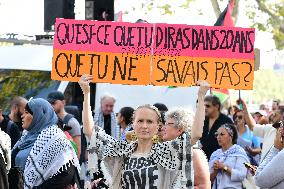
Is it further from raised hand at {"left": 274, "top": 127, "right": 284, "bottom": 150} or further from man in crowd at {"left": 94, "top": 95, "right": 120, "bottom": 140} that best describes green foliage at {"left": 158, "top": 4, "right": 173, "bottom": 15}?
raised hand at {"left": 274, "top": 127, "right": 284, "bottom": 150}

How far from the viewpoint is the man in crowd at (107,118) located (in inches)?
568

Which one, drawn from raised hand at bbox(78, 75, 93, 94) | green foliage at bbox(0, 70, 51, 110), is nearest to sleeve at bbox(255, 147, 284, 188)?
raised hand at bbox(78, 75, 93, 94)

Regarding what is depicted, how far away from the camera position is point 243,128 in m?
14.1

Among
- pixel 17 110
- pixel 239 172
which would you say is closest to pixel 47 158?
pixel 239 172

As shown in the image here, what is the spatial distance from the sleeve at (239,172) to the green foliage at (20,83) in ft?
23.9

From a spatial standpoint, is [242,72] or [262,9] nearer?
[242,72]

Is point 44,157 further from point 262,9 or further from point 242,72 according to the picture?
point 262,9

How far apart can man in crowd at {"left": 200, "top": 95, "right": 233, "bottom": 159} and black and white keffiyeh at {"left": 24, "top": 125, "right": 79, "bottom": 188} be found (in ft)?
11.2

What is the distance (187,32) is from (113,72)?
2.67ft

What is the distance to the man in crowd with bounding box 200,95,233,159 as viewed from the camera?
12297mm

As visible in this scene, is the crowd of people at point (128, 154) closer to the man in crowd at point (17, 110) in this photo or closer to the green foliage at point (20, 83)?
the man in crowd at point (17, 110)

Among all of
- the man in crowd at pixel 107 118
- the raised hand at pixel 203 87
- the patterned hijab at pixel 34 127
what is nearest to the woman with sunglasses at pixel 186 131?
the raised hand at pixel 203 87

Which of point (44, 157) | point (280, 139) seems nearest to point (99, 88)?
point (44, 157)

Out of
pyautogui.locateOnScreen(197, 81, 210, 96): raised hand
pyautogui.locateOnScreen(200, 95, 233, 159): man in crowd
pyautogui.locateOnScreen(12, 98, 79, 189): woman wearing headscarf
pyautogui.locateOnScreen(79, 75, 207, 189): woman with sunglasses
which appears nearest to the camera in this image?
pyautogui.locateOnScreen(79, 75, 207, 189): woman with sunglasses
